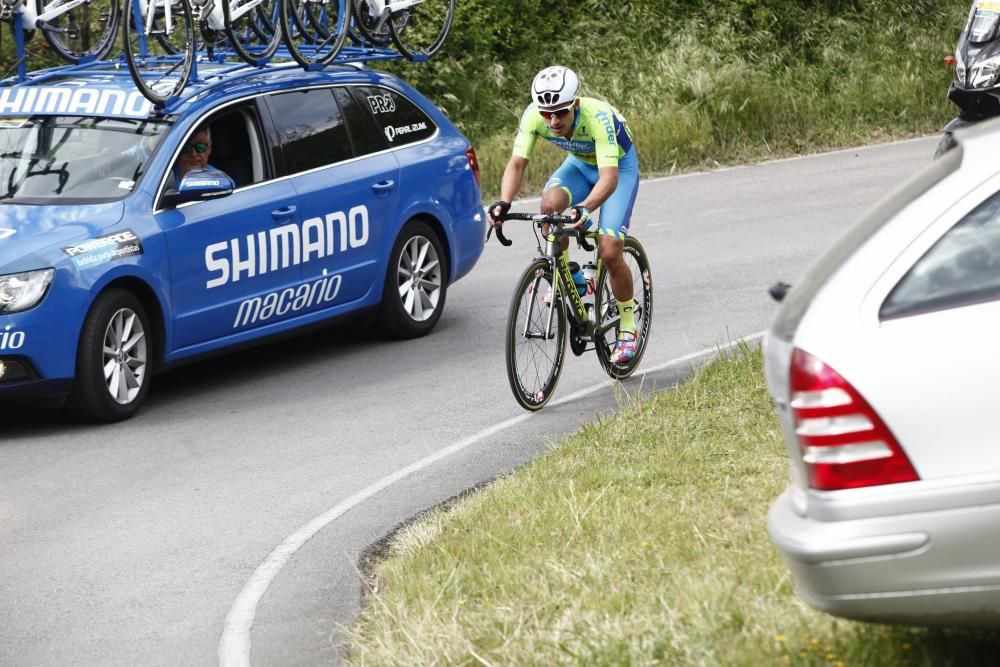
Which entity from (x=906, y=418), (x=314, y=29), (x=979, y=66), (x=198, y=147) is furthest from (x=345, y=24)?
(x=906, y=418)

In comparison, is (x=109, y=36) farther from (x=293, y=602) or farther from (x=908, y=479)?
(x=908, y=479)

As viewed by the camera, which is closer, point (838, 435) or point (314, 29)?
point (838, 435)

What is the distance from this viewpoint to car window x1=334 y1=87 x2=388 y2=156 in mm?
11109

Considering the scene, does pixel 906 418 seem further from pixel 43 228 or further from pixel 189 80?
pixel 189 80

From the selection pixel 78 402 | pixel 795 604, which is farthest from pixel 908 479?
pixel 78 402

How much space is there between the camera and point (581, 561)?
6.15 metres

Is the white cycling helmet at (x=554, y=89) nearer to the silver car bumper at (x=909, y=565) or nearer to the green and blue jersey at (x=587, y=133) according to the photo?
the green and blue jersey at (x=587, y=133)

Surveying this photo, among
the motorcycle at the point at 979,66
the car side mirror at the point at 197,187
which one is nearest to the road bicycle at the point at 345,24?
the car side mirror at the point at 197,187

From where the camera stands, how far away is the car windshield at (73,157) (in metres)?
9.55

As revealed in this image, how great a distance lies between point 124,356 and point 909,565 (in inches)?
234

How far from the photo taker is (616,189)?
9.62 meters

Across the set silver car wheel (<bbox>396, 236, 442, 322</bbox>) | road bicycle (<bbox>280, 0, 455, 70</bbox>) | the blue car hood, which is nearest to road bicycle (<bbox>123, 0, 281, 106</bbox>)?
road bicycle (<bbox>280, 0, 455, 70</bbox>)

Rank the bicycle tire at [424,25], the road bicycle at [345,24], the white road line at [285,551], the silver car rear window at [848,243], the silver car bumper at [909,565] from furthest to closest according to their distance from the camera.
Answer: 1. the bicycle tire at [424,25]
2. the road bicycle at [345,24]
3. the white road line at [285,551]
4. the silver car rear window at [848,243]
5. the silver car bumper at [909,565]

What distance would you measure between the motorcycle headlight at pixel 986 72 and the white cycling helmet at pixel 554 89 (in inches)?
83.5
